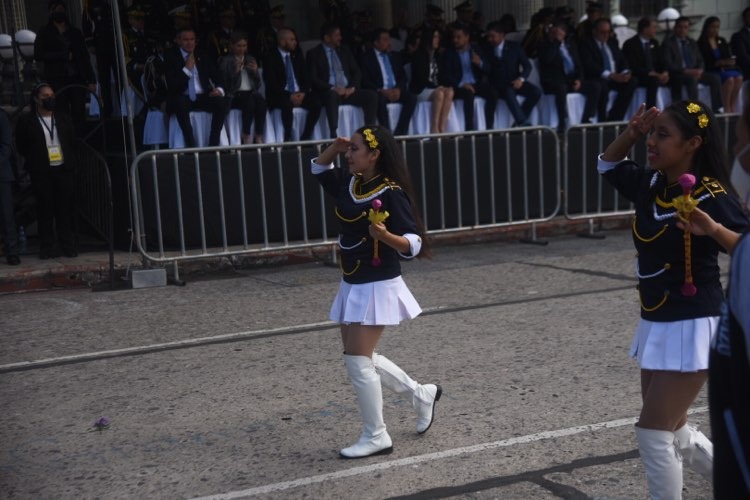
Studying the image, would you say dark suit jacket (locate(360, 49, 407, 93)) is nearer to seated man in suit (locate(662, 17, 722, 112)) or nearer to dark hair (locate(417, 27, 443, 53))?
dark hair (locate(417, 27, 443, 53))

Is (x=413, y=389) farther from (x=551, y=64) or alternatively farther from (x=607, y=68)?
(x=607, y=68)

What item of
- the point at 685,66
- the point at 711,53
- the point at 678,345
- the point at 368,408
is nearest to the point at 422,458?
the point at 368,408

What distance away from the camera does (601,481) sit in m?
4.95

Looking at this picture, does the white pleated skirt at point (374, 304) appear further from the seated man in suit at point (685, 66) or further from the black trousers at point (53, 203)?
the seated man in suit at point (685, 66)

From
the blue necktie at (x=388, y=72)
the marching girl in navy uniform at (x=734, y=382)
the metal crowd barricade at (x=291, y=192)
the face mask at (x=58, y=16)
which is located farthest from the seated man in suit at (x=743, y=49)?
the marching girl in navy uniform at (x=734, y=382)

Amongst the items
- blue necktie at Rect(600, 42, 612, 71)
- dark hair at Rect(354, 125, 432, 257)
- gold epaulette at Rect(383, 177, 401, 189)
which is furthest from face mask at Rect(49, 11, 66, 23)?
gold epaulette at Rect(383, 177, 401, 189)

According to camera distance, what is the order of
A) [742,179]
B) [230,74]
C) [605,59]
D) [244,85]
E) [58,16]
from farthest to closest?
[605,59] → [58,16] → [244,85] → [230,74] → [742,179]

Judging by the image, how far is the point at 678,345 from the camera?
4.00 m

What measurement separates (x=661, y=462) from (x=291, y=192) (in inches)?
310

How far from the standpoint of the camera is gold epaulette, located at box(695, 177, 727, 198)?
4121 mm

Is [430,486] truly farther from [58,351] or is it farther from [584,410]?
[58,351]

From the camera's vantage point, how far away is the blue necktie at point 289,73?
12.6m

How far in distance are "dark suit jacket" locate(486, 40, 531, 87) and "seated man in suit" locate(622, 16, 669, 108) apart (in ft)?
5.10

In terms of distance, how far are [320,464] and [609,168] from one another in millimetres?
2016
